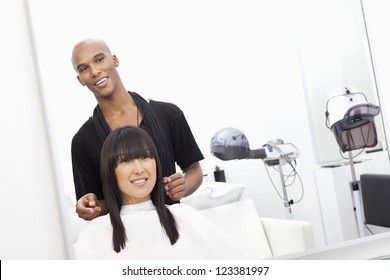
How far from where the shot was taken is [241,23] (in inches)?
102

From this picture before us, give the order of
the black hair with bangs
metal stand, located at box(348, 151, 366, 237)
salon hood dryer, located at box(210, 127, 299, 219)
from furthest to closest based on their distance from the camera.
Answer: metal stand, located at box(348, 151, 366, 237), salon hood dryer, located at box(210, 127, 299, 219), the black hair with bangs

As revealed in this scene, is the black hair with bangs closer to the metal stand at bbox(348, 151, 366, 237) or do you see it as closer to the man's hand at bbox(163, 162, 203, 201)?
the man's hand at bbox(163, 162, 203, 201)

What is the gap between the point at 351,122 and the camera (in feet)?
8.80

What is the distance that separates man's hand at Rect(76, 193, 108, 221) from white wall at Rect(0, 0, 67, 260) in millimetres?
116

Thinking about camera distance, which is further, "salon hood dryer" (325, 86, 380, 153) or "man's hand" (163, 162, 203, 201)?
"salon hood dryer" (325, 86, 380, 153)

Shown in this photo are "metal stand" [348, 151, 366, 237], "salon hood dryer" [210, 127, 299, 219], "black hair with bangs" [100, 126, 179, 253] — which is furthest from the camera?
"metal stand" [348, 151, 366, 237]

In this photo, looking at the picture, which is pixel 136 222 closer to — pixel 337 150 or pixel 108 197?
pixel 108 197

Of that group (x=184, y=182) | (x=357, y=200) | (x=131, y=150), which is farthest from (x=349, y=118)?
(x=131, y=150)

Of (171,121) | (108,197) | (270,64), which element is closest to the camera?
(108,197)

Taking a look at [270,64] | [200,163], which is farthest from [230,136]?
[270,64]

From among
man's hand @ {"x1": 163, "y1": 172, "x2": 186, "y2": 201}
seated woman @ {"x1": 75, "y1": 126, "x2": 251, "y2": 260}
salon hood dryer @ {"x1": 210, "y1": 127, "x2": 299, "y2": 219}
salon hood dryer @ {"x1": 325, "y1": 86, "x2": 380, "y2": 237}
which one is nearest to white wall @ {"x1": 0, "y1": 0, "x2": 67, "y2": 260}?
seated woman @ {"x1": 75, "y1": 126, "x2": 251, "y2": 260}

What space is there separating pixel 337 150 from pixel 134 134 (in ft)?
3.45

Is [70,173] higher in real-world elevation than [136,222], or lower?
higher

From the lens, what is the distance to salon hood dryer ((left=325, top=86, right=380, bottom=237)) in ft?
8.73
